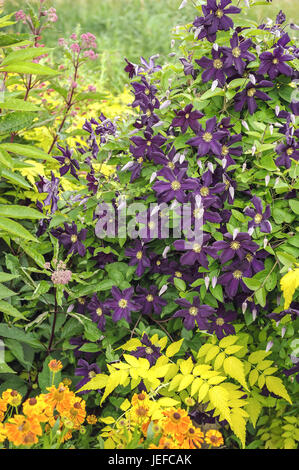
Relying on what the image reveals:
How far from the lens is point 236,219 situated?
5.75 ft

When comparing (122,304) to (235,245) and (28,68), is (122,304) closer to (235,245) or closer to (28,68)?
(235,245)

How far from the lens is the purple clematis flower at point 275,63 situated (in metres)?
1.72

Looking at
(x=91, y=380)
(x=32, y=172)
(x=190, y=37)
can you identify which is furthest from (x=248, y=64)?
(x=91, y=380)

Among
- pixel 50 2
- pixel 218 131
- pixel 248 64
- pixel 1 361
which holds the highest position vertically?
pixel 50 2

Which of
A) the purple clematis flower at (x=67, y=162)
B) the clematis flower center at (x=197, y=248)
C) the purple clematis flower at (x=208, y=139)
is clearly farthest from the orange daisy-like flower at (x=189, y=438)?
→ the purple clematis flower at (x=67, y=162)

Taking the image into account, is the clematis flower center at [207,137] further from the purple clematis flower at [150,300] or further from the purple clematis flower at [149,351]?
the purple clematis flower at [149,351]

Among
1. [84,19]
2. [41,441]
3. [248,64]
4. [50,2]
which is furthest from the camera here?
[84,19]

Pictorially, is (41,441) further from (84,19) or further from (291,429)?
(84,19)

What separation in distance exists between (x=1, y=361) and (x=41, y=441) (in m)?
0.27

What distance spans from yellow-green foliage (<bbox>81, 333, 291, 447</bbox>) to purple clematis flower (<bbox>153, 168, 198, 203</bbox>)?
471 mm

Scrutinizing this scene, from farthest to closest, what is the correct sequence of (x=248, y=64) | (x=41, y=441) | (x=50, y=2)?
(x=50, y=2) → (x=248, y=64) → (x=41, y=441)

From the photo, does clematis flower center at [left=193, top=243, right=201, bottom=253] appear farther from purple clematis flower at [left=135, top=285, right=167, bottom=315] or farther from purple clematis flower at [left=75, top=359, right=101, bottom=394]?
purple clematis flower at [left=75, top=359, right=101, bottom=394]

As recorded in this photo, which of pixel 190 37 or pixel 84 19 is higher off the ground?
pixel 190 37

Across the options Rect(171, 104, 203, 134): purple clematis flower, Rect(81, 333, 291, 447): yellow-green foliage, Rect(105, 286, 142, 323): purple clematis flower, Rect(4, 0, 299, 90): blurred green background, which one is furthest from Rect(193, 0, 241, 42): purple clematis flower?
Rect(4, 0, 299, 90): blurred green background
